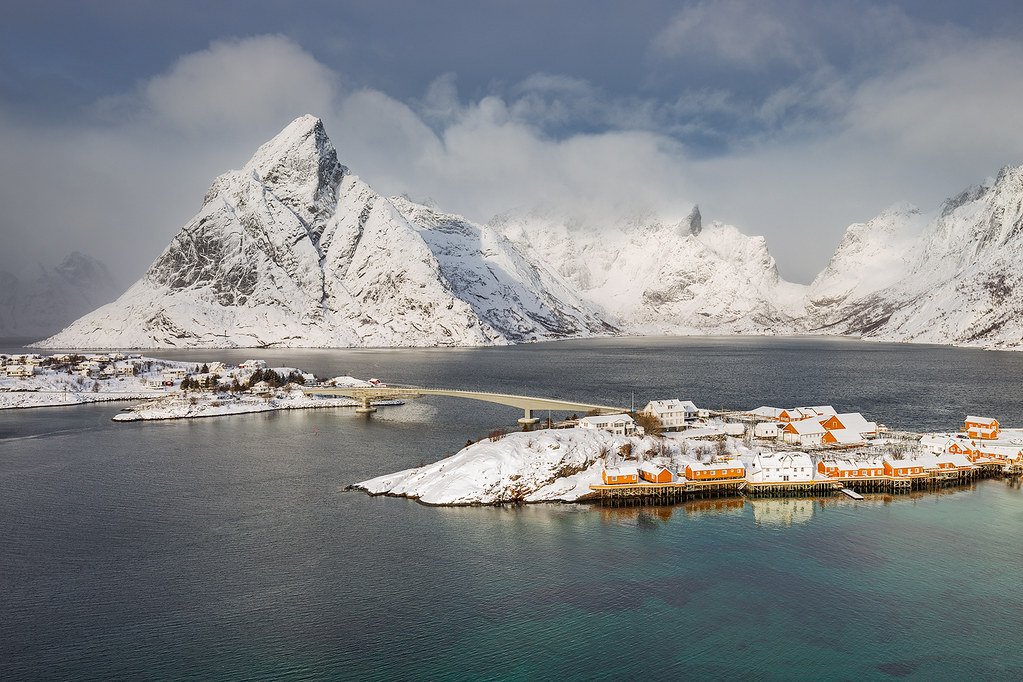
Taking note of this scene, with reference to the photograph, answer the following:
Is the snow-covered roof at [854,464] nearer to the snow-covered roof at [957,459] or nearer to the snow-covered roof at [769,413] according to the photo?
the snow-covered roof at [957,459]

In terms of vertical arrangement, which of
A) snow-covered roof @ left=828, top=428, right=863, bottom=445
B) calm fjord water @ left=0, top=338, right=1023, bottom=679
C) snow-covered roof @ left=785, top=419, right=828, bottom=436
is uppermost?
snow-covered roof @ left=785, top=419, right=828, bottom=436

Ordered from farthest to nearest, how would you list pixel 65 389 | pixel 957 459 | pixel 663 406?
pixel 65 389 < pixel 663 406 < pixel 957 459

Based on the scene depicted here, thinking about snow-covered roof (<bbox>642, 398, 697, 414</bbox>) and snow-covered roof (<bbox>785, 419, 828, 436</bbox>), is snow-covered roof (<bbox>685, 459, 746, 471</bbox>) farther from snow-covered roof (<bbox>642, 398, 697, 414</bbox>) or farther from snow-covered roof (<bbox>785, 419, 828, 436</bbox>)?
snow-covered roof (<bbox>642, 398, 697, 414</bbox>)

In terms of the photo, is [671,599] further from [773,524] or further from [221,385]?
[221,385]

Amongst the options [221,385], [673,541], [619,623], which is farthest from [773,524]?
[221,385]

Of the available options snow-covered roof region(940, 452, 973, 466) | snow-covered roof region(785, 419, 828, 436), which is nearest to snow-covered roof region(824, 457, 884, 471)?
snow-covered roof region(940, 452, 973, 466)

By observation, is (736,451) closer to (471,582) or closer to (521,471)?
(521,471)

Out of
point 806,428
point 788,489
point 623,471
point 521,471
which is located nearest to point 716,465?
point 788,489
